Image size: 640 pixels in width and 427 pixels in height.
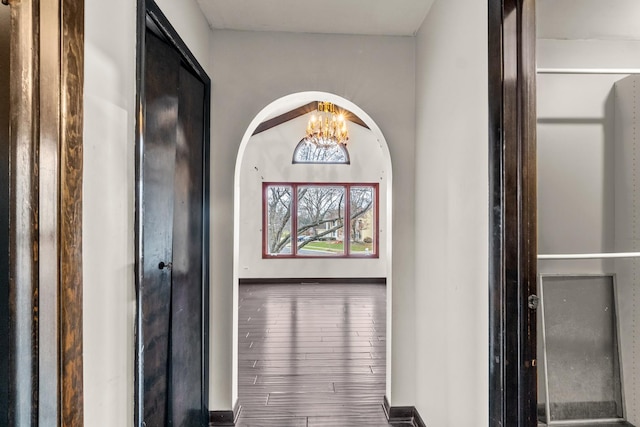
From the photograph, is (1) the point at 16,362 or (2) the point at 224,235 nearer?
(1) the point at 16,362

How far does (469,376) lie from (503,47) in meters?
1.43

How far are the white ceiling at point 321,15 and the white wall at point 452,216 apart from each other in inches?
5.0


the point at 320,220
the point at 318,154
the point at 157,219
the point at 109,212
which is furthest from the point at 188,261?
the point at 318,154

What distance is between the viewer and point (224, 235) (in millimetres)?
2594

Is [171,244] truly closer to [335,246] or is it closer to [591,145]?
[591,145]

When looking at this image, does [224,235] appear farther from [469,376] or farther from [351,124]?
[351,124]

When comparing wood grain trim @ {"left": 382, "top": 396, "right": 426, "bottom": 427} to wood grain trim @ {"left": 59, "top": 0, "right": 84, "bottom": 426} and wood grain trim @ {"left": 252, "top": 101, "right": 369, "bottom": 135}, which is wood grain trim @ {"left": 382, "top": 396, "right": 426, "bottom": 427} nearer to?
wood grain trim @ {"left": 59, "top": 0, "right": 84, "bottom": 426}

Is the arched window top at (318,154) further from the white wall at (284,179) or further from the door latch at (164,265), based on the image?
the door latch at (164,265)

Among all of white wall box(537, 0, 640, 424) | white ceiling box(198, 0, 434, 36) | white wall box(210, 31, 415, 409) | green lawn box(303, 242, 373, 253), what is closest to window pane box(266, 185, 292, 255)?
green lawn box(303, 242, 373, 253)

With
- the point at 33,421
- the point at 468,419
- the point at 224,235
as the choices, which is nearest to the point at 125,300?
Result: the point at 33,421

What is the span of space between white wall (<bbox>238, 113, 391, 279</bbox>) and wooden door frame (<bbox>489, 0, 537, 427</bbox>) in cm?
639

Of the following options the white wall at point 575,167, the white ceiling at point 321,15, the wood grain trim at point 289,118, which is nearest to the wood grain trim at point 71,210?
the white ceiling at point 321,15

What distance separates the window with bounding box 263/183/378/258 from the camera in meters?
7.95

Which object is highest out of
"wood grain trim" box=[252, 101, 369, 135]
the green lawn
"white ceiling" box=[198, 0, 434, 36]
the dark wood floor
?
"wood grain trim" box=[252, 101, 369, 135]
